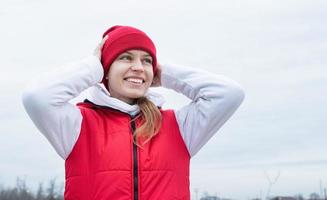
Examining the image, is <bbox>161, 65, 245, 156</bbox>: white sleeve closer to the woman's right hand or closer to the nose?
the nose

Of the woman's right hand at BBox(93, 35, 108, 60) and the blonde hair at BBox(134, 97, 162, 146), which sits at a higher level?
the woman's right hand at BBox(93, 35, 108, 60)

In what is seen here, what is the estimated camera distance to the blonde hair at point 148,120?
3053mm

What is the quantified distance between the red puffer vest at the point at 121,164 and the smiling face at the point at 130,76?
12cm

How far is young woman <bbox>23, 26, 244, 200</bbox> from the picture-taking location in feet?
9.64

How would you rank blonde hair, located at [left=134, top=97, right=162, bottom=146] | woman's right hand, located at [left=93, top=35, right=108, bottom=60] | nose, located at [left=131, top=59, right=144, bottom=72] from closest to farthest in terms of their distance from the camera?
blonde hair, located at [left=134, top=97, right=162, bottom=146] < nose, located at [left=131, top=59, right=144, bottom=72] < woman's right hand, located at [left=93, top=35, right=108, bottom=60]

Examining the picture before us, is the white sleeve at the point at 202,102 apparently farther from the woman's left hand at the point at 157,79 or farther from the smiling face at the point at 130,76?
the smiling face at the point at 130,76

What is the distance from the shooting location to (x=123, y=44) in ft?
10.5

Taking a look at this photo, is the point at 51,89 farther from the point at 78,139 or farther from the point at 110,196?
the point at 110,196

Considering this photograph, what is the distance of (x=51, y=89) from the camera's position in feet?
9.82

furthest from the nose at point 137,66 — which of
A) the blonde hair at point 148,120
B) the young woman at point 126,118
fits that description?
the blonde hair at point 148,120

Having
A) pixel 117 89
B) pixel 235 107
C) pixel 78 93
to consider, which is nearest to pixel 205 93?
pixel 235 107

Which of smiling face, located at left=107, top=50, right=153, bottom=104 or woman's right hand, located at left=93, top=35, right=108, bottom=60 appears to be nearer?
smiling face, located at left=107, top=50, right=153, bottom=104

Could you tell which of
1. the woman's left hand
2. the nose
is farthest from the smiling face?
the woman's left hand

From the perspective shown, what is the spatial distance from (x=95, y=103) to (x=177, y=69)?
1.62 feet
